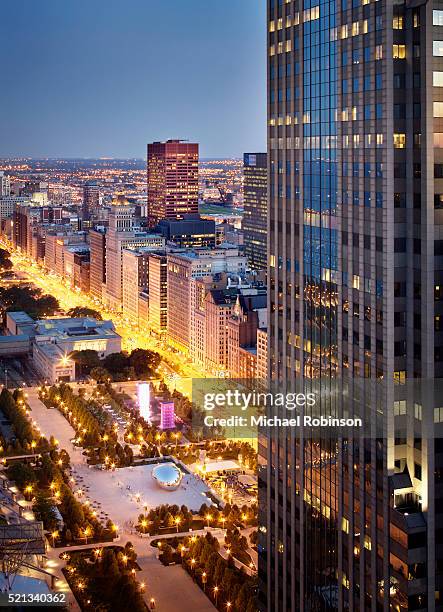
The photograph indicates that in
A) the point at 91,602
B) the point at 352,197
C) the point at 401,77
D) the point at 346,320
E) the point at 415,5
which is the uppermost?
the point at 415,5

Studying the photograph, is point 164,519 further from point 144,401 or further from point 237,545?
point 144,401

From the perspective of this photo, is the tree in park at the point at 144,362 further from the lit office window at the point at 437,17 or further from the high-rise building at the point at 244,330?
the lit office window at the point at 437,17

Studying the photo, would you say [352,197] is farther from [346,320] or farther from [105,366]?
[105,366]

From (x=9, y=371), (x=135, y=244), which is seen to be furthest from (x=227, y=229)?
(x=9, y=371)

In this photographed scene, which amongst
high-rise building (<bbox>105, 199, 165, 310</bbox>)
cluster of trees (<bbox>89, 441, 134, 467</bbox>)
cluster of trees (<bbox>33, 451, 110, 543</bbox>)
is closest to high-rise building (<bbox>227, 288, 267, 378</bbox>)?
cluster of trees (<bbox>89, 441, 134, 467</bbox>)

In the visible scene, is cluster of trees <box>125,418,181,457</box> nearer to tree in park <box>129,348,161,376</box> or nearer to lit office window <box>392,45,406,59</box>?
tree in park <box>129,348,161,376</box>

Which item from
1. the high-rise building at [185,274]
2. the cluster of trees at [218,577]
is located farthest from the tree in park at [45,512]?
the high-rise building at [185,274]
